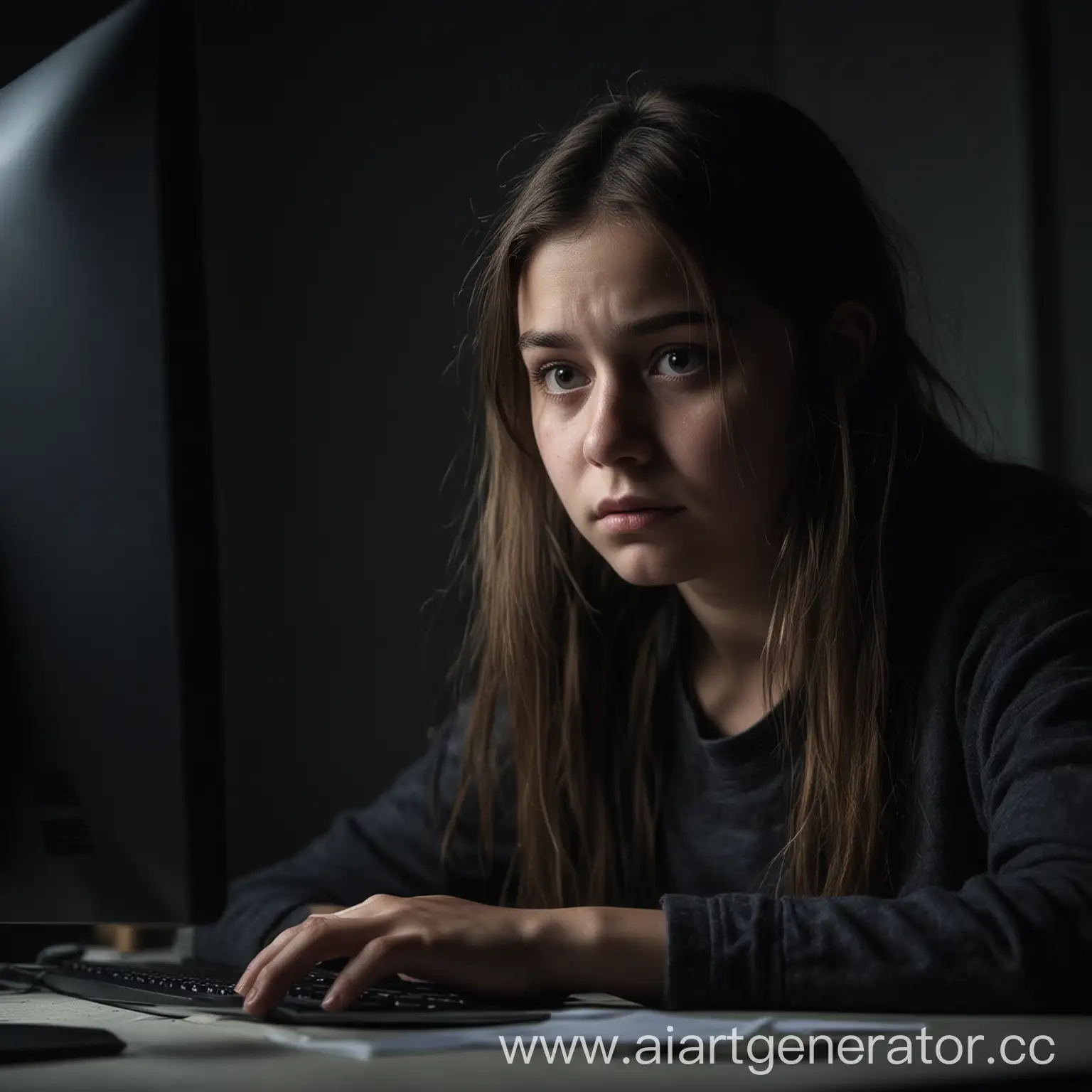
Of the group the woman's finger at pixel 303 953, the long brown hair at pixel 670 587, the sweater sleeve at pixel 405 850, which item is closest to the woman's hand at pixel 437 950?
the woman's finger at pixel 303 953

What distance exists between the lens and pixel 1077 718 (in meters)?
0.84

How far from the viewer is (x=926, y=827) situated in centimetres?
99

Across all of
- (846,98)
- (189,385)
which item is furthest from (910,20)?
(189,385)

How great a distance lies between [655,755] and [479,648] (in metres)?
0.21

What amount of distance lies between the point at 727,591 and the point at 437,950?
21.3 inches

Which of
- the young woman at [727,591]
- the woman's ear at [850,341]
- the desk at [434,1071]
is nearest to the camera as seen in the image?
the desk at [434,1071]

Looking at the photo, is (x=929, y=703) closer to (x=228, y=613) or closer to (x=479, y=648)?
(x=479, y=648)

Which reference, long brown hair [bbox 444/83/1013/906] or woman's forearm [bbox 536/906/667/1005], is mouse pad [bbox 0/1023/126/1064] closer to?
woman's forearm [bbox 536/906/667/1005]

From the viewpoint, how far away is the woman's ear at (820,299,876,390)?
110 cm

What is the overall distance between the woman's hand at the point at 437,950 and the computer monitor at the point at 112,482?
74 millimetres

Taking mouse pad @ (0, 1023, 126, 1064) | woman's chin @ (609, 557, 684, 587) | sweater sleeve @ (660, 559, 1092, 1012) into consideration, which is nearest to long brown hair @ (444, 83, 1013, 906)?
woman's chin @ (609, 557, 684, 587)

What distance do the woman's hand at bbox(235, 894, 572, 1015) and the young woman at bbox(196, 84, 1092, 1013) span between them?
0.7 inches

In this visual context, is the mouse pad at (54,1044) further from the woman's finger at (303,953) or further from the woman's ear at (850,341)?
the woman's ear at (850,341)

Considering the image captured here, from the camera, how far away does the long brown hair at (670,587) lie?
3.38 feet
